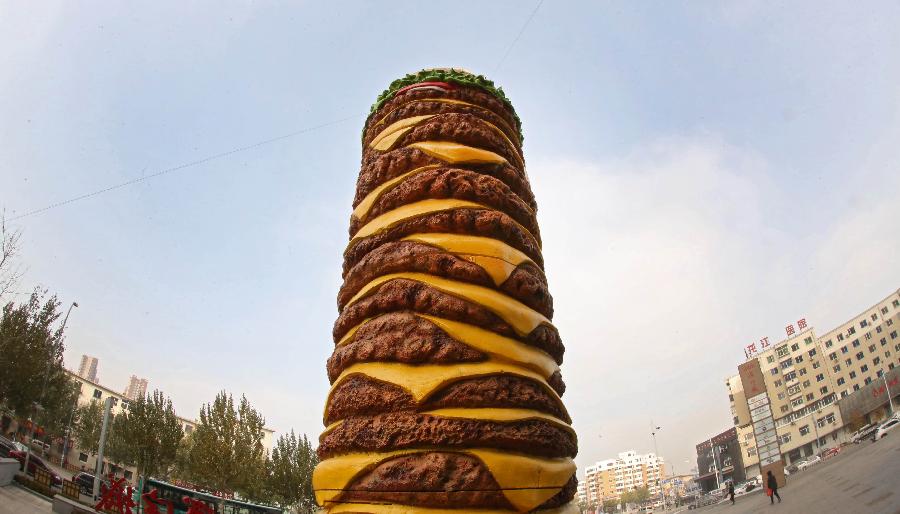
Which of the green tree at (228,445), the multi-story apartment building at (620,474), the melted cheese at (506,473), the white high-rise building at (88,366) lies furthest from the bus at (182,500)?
the multi-story apartment building at (620,474)

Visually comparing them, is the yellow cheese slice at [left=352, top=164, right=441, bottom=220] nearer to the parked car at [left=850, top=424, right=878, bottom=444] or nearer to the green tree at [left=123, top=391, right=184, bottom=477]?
the green tree at [left=123, top=391, right=184, bottom=477]

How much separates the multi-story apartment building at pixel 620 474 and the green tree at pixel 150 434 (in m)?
116

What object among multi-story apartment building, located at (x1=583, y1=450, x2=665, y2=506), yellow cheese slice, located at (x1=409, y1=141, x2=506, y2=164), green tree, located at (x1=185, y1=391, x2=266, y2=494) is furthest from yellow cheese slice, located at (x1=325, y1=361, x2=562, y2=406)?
multi-story apartment building, located at (x1=583, y1=450, x2=665, y2=506)

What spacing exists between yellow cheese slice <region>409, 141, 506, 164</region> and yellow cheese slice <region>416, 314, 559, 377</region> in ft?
2.22

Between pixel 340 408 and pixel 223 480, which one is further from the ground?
pixel 340 408

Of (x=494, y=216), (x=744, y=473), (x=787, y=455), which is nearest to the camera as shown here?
(x=494, y=216)

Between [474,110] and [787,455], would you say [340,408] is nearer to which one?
[474,110]

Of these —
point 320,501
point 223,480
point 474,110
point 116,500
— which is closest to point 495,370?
point 320,501

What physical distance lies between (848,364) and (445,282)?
51756mm

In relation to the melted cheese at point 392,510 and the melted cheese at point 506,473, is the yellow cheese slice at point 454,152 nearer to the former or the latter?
the melted cheese at point 506,473

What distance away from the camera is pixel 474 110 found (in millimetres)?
1994

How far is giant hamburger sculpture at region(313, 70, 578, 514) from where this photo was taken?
48.0 inches

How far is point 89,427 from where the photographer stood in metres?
29.3

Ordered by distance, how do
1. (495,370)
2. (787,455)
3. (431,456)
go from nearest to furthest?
(431,456)
(495,370)
(787,455)
